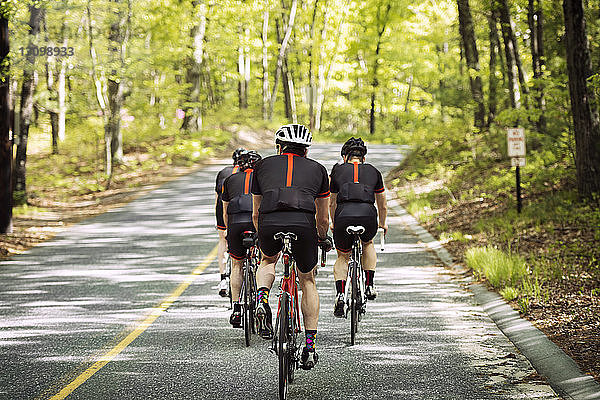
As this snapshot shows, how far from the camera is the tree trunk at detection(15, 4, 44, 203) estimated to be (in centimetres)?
1877

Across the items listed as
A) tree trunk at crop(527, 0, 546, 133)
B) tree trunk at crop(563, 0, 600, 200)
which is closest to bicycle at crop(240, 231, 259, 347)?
tree trunk at crop(563, 0, 600, 200)

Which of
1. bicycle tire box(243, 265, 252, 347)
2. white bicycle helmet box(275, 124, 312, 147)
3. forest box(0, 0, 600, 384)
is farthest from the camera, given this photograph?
forest box(0, 0, 600, 384)

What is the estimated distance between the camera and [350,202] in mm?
7695

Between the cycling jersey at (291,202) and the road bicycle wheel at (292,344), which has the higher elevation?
the cycling jersey at (291,202)

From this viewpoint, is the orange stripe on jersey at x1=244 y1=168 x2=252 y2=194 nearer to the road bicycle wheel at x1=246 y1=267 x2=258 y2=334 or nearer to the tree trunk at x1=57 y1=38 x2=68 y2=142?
the road bicycle wheel at x1=246 y1=267 x2=258 y2=334

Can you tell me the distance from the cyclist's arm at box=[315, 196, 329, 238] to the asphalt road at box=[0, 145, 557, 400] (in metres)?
1.34

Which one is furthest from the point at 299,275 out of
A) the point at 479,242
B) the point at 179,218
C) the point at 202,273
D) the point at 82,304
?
the point at 179,218

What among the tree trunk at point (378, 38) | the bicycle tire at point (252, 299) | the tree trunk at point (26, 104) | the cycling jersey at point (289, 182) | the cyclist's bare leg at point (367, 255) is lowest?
the bicycle tire at point (252, 299)

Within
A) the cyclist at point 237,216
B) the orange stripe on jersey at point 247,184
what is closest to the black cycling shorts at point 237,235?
the cyclist at point 237,216

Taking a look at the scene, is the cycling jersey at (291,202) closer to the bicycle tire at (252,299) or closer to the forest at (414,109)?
the bicycle tire at (252,299)

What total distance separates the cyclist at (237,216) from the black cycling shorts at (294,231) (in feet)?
5.50

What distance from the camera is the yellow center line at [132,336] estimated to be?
595 cm

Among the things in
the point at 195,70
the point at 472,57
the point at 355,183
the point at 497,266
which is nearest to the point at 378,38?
the point at 195,70

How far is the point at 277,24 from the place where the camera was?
55719mm
